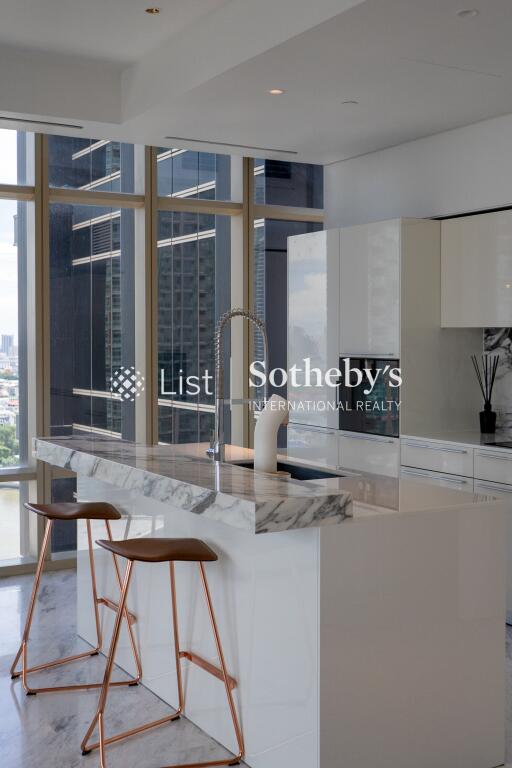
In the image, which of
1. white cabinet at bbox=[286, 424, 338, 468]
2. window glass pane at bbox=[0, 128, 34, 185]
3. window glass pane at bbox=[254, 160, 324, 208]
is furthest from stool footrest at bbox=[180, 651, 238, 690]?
window glass pane at bbox=[254, 160, 324, 208]

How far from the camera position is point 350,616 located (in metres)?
2.98

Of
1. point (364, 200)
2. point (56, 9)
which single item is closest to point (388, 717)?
point (56, 9)

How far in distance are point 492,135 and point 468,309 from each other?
101 cm

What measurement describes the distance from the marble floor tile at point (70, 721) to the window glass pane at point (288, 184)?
367cm

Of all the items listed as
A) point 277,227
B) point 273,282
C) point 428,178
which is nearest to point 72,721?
point 428,178

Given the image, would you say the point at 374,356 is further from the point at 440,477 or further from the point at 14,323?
the point at 14,323

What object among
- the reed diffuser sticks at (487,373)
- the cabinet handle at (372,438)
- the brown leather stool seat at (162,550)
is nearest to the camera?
the brown leather stool seat at (162,550)

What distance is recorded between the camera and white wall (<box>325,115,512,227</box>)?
17.1 feet

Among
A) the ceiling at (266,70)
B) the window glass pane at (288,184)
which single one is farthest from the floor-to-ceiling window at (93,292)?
the window glass pane at (288,184)

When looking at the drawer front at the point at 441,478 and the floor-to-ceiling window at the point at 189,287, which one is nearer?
the drawer front at the point at 441,478

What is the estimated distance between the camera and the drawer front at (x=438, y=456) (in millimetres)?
5066

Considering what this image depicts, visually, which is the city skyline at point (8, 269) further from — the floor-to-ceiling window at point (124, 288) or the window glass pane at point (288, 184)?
the window glass pane at point (288, 184)

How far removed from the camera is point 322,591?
2.92 m

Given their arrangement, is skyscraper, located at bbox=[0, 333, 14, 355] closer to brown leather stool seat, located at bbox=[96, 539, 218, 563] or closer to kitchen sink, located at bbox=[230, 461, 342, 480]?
kitchen sink, located at bbox=[230, 461, 342, 480]
